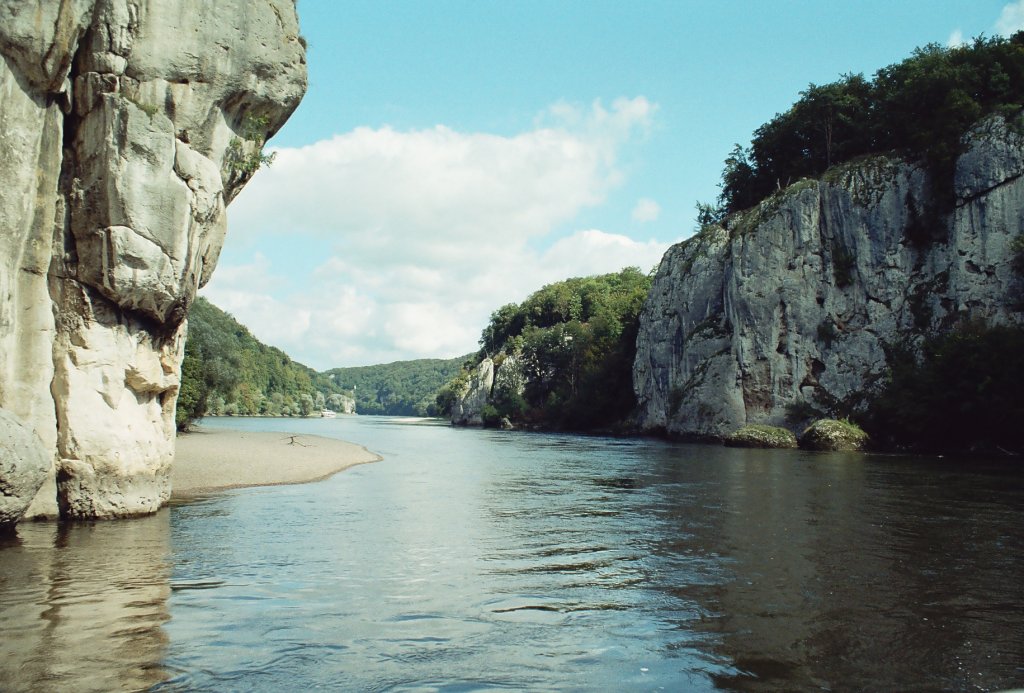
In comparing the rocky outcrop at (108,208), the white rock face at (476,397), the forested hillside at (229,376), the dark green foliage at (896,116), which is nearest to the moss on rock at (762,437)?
the dark green foliage at (896,116)

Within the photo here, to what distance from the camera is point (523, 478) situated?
2919cm

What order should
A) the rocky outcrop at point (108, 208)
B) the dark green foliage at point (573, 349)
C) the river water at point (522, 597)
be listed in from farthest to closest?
the dark green foliage at point (573, 349), the rocky outcrop at point (108, 208), the river water at point (522, 597)

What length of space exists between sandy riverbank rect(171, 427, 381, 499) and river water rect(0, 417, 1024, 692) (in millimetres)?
3975

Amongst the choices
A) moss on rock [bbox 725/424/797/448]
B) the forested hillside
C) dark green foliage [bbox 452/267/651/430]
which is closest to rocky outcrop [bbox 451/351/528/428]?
dark green foliage [bbox 452/267/651/430]

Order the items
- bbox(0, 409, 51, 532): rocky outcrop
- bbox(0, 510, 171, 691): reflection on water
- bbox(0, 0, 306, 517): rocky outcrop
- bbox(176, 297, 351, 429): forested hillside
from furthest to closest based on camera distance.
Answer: bbox(176, 297, 351, 429): forested hillside < bbox(0, 0, 306, 517): rocky outcrop < bbox(0, 409, 51, 532): rocky outcrop < bbox(0, 510, 171, 691): reflection on water

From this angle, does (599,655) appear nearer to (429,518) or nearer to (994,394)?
(429,518)

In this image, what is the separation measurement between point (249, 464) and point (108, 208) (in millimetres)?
18168

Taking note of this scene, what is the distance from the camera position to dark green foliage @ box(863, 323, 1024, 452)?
3909cm

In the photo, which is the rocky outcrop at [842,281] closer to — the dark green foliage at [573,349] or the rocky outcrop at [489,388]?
the dark green foliage at [573,349]

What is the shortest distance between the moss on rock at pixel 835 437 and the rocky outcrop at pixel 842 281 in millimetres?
6431

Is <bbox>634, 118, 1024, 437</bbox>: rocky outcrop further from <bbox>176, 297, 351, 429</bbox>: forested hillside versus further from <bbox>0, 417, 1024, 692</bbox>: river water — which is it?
<bbox>176, 297, 351, 429</bbox>: forested hillside

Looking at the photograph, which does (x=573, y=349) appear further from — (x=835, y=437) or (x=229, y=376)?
(x=835, y=437)

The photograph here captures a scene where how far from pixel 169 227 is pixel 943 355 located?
42.9m

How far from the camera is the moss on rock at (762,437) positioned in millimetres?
51375
